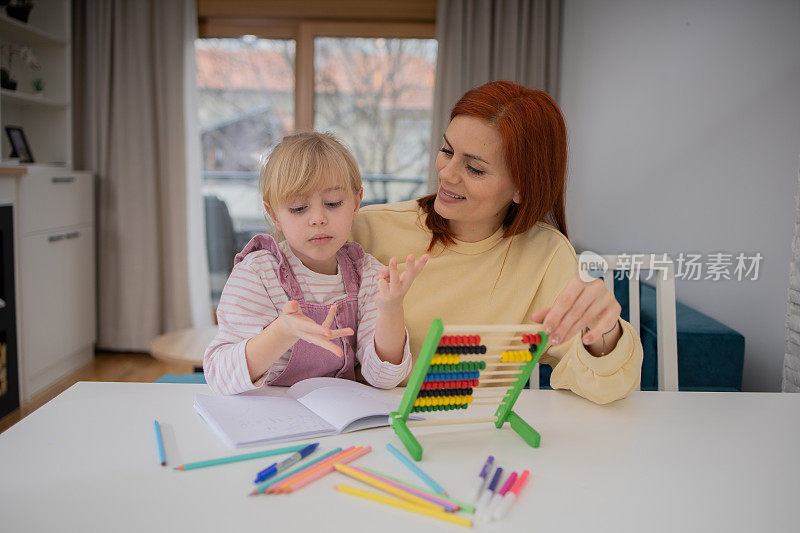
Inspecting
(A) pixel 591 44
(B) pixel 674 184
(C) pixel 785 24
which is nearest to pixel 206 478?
(C) pixel 785 24

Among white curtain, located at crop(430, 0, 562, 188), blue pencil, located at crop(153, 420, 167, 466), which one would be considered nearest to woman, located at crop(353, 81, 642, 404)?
blue pencil, located at crop(153, 420, 167, 466)

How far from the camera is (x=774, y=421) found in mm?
1140

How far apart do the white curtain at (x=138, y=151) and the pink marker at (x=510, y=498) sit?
3855 millimetres

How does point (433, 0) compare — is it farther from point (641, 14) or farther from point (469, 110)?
point (469, 110)

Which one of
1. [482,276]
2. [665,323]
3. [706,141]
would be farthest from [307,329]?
[706,141]

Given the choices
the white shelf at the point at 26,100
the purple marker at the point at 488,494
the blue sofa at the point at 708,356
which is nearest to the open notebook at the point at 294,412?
the purple marker at the point at 488,494

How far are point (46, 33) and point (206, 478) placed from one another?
3783 mm

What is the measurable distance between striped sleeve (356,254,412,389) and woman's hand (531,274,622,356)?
1.03ft

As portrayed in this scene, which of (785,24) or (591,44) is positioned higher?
(591,44)

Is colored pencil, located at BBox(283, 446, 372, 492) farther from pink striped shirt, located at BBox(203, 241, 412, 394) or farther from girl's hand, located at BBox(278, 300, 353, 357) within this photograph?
pink striped shirt, located at BBox(203, 241, 412, 394)

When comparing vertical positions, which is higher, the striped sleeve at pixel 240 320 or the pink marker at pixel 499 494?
the striped sleeve at pixel 240 320

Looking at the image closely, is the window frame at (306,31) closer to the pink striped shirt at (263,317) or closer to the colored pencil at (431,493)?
the pink striped shirt at (263,317)

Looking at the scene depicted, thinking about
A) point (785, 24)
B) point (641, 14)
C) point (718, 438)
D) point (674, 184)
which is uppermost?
point (641, 14)

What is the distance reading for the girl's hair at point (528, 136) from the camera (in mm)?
1376
